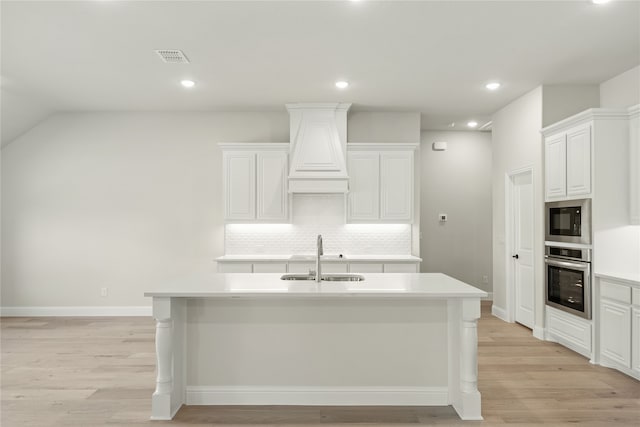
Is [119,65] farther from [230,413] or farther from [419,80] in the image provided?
[230,413]

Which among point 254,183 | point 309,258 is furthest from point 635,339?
point 254,183

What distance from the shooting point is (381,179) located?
19.0 feet

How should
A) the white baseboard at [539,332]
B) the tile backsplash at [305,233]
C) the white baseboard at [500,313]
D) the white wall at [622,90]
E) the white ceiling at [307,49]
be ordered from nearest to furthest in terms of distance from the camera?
the white ceiling at [307,49] < the white wall at [622,90] < the white baseboard at [539,332] < the white baseboard at [500,313] < the tile backsplash at [305,233]

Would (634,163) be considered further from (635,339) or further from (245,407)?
(245,407)

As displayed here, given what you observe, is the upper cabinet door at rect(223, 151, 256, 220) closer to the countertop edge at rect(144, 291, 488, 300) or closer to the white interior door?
the countertop edge at rect(144, 291, 488, 300)

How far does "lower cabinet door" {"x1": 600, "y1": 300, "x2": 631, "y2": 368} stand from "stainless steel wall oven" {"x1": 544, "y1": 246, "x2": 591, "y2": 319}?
16 centimetres

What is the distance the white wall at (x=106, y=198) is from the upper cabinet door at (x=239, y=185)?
514 millimetres

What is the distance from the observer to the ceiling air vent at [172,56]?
3.99 m

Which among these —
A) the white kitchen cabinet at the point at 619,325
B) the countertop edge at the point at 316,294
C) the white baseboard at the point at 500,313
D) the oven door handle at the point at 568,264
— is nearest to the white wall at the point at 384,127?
the oven door handle at the point at 568,264

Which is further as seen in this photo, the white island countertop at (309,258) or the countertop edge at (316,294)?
the white island countertop at (309,258)

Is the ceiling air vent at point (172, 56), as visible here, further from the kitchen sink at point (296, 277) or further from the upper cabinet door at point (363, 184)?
the upper cabinet door at point (363, 184)

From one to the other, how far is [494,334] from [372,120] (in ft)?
10.7

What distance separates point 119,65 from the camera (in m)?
4.38

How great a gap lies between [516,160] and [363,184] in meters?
2.00
